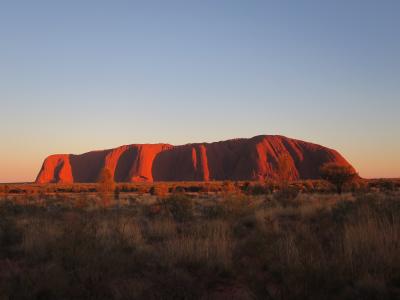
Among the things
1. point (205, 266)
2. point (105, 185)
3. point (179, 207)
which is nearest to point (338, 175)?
point (105, 185)

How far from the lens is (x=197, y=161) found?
3848 inches

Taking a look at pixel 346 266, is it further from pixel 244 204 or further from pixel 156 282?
pixel 244 204

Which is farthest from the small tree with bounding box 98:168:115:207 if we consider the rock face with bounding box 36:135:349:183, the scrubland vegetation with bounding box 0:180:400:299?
the rock face with bounding box 36:135:349:183

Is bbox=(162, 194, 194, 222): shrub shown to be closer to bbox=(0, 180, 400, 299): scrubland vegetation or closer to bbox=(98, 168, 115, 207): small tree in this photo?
bbox=(0, 180, 400, 299): scrubland vegetation

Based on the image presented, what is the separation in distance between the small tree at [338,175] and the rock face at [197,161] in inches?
1858

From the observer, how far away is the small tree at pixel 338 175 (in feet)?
108

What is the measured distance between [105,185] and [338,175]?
2055 cm

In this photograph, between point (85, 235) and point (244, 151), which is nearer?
point (85, 235)

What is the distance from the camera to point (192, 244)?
681 cm

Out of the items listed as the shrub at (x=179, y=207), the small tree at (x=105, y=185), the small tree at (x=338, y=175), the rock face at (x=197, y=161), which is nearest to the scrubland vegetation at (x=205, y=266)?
the shrub at (x=179, y=207)

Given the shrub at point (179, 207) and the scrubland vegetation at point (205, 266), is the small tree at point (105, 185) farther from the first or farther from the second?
the scrubland vegetation at point (205, 266)

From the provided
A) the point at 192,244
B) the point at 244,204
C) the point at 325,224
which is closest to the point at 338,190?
the point at 244,204

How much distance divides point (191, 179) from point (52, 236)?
8608 cm

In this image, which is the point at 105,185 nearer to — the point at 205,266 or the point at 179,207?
the point at 179,207
